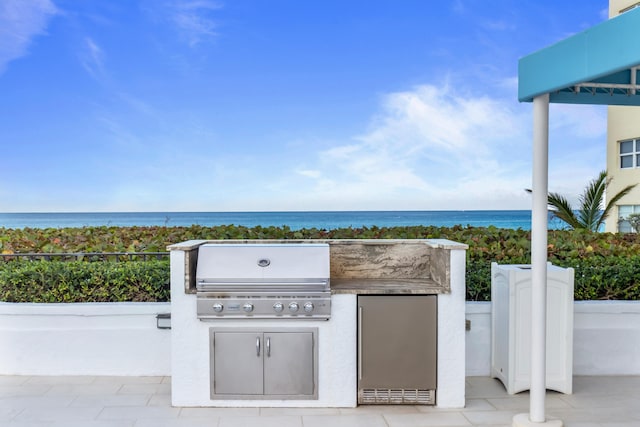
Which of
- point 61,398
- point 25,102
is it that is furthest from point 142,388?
point 25,102

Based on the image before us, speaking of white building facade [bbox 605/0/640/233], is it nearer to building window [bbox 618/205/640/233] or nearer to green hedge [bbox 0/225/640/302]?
building window [bbox 618/205/640/233]

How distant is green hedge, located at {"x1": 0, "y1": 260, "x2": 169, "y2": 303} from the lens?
15.6ft

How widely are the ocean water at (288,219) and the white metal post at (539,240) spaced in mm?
36704

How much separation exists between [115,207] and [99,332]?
96.3 ft

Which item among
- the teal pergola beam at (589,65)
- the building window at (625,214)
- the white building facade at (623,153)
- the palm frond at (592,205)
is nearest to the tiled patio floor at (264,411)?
the teal pergola beam at (589,65)

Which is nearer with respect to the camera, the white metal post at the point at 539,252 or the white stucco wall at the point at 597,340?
the white metal post at the point at 539,252

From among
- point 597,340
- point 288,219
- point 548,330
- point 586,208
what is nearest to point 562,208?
point 586,208

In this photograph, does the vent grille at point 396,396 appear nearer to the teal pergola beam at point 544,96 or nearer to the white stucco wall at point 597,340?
the teal pergola beam at point 544,96

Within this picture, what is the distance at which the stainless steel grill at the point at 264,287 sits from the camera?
3684mm

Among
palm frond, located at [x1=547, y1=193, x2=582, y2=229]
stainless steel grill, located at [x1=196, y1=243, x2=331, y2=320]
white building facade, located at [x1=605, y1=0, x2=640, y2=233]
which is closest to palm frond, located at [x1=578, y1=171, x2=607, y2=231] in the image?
palm frond, located at [x1=547, y1=193, x2=582, y2=229]

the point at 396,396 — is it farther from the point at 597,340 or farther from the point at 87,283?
the point at 87,283

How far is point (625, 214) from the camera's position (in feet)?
47.5

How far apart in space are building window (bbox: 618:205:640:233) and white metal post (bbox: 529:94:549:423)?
39.5 ft

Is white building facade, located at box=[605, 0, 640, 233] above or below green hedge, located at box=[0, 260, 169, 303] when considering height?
above
